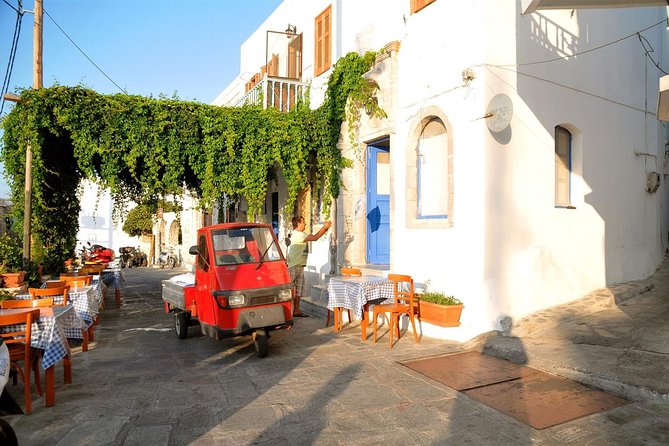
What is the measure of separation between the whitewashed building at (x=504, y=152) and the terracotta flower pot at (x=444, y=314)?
0.20 m

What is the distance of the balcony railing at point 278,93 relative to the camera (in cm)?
1109

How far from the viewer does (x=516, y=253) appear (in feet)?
22.5

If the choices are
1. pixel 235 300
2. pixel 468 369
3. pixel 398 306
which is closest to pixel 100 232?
pixel 235 300

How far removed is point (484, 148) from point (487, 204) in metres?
0.78

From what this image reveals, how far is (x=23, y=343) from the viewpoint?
14.6 feet

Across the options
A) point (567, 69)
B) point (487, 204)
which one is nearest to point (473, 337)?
point (487, 204)

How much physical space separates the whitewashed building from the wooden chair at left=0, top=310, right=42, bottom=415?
503 cm

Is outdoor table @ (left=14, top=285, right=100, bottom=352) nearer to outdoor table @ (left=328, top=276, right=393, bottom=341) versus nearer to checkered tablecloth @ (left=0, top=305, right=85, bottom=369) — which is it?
checkered tablecloth @ (left=0, top=305, right=85, bottom=369)

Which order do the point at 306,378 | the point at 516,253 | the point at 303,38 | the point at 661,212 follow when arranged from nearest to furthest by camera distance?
the point at 306,378 < the point at 516,253 < the point at 661,212 < the point at 303,38

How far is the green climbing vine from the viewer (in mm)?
8461

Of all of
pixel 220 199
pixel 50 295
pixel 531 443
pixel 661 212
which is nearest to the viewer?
pixel 531 443

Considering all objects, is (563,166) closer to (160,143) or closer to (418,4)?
(418,4)

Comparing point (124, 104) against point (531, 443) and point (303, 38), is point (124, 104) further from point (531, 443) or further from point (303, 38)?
point (531, 443)

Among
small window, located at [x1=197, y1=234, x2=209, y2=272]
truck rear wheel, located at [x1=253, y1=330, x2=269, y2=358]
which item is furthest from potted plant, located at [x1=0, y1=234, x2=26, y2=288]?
truck rear wheel, located at [x1=253, y1=330, x2=269, y2=358]
